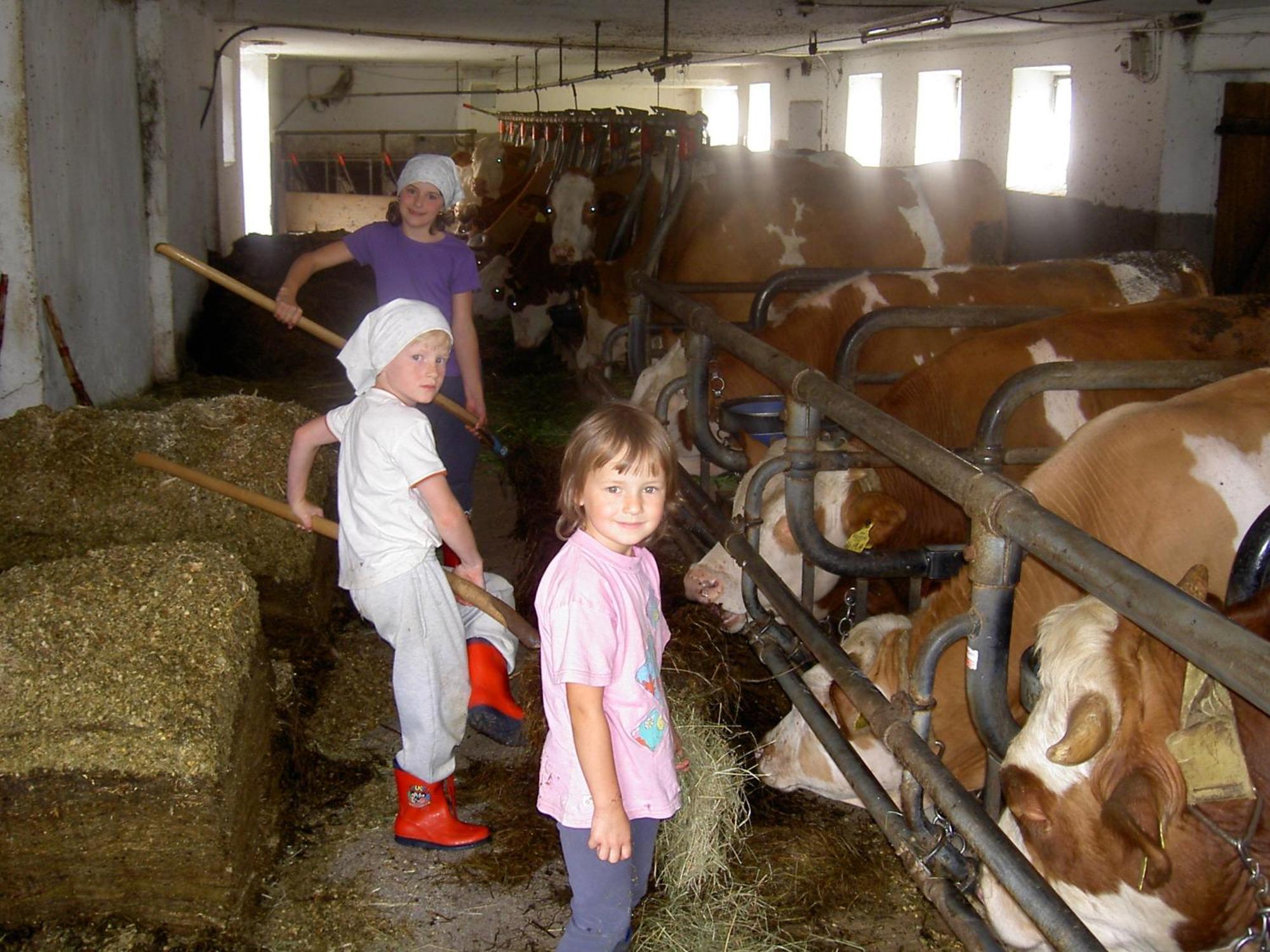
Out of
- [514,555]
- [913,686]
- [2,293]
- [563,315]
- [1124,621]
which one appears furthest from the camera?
[563,315]

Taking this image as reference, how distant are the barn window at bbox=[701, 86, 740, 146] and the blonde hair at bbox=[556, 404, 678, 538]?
684 inches

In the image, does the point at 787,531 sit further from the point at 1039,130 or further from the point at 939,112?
the point at 939,112

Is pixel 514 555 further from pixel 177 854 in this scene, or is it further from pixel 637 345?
pixel 177 854

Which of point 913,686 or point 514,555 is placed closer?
point 913,686

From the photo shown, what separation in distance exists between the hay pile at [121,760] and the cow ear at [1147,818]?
182 centimetres

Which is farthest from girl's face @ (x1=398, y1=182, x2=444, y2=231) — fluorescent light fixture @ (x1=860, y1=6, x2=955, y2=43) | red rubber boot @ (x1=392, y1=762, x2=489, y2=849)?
fluorescent light fixture @ (x1=860, y1=6, x2=955, y2=43)

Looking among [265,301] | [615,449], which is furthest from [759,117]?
[615,449]

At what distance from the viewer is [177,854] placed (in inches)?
105

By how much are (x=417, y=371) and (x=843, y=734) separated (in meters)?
1.34

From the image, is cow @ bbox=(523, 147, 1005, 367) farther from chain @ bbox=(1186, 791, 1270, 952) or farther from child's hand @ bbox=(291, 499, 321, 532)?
chain @ bbox=(1186, 791, 1270, 952)

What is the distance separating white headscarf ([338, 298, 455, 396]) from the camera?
9.80 ft

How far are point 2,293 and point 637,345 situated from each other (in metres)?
2.59

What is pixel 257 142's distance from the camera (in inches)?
651

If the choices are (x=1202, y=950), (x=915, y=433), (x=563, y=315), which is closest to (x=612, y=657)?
(x=915, y=433)
